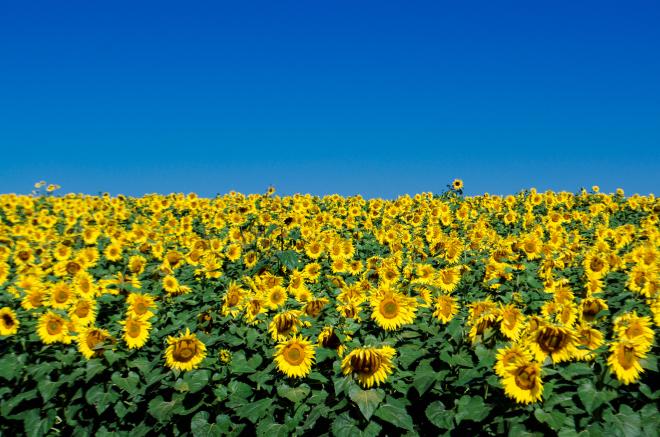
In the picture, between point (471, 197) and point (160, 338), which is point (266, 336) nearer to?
point (160, 338)

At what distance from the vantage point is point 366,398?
12.2 feet

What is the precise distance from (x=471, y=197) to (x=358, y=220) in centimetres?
676

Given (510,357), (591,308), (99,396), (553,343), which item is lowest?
(99,396)

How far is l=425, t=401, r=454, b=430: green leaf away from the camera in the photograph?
4.16 meters

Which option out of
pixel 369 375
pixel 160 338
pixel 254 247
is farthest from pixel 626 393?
pixel 254 247

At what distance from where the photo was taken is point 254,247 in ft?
31.2

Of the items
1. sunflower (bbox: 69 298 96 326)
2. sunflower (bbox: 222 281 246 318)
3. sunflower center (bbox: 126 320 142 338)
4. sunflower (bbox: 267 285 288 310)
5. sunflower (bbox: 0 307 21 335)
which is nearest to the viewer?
sunflower (bbox: 222 281 246 318)

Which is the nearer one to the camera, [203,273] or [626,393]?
[626,393]

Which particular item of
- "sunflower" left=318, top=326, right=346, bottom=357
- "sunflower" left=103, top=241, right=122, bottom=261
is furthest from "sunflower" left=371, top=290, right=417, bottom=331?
"sunflower" left=103, top=241, right=122, bottom=261

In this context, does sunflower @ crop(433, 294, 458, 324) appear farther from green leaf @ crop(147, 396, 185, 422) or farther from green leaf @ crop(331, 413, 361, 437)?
green leaf @ crop(147, 396, 185, 422)

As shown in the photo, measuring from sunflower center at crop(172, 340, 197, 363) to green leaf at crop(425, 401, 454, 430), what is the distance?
8.12 ft

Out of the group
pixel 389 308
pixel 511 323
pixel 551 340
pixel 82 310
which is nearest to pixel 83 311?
pixel 82 310

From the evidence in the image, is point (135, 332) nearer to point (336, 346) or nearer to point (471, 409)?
point (336, 346)

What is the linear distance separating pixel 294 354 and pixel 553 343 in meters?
2.31
